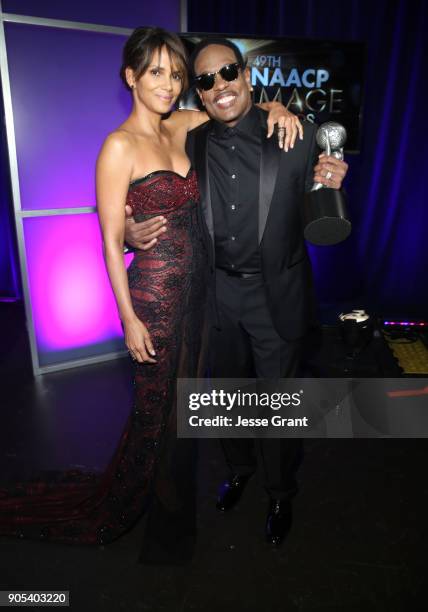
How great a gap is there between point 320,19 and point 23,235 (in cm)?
314

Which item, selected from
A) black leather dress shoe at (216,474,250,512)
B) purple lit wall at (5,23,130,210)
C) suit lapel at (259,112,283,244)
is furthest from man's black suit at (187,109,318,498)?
purple lit wall at (5,23,130,210)

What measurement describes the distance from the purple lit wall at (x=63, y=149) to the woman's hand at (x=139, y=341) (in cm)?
178

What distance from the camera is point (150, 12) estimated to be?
356 cm

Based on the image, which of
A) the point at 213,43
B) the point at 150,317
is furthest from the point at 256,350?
the point at 213,43

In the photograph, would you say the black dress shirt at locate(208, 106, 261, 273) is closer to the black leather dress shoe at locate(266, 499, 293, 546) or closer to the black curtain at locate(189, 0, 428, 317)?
the black leather dress shoe at locate(266, 499, 293, 546)

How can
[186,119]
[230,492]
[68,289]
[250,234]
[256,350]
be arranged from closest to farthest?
[250,234], [256,350], [186,119], [230,492], [68,289]

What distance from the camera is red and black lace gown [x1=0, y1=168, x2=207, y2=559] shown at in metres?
1.94

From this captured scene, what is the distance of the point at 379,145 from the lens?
472cm

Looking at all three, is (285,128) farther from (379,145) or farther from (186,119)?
(379,145)

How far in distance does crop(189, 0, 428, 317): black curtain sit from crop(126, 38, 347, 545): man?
307 cm

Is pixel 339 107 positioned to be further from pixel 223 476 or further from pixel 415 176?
pixel 223 476

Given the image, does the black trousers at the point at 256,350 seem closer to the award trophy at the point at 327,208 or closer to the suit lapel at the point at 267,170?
the suit lapel at the point at 267,170

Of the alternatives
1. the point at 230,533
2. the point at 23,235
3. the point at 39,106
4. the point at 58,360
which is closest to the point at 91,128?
the point at 39,106

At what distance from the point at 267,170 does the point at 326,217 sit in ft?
1.28
